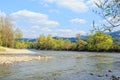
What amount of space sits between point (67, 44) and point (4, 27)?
77069 mm

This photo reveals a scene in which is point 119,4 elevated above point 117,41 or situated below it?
above

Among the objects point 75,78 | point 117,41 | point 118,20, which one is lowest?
point 75,78

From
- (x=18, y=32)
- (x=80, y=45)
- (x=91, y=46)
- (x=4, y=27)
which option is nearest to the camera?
(x=4, y=27)

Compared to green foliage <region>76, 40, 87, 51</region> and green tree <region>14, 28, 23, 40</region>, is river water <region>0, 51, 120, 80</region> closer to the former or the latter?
green tree <region>14, 28, 23, 40</region>

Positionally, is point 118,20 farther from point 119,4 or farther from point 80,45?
point 80,45

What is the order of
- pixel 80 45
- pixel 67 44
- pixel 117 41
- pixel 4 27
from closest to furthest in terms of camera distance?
1. pixel 117 41
2. pixel 4 27
3. pixel 80 45
4. pixel 67 44

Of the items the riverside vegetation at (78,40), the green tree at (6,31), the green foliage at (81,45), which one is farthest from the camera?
→ the green foliage at (81,45)

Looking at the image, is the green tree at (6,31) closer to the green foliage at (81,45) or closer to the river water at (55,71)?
the green foliage at (81,45)

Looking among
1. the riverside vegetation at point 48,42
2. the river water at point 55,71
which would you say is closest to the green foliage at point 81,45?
the riverside vegetation at point 48,42

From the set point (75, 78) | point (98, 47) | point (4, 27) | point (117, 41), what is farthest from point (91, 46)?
point (117, 41)

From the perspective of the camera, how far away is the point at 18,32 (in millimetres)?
121000

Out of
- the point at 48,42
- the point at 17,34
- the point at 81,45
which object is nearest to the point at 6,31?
the point at 17,34

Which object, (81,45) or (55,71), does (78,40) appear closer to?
(81,45)

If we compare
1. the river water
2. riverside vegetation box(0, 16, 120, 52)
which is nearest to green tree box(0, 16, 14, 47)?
riverside vegetation box(0, 16, 120, 52)
